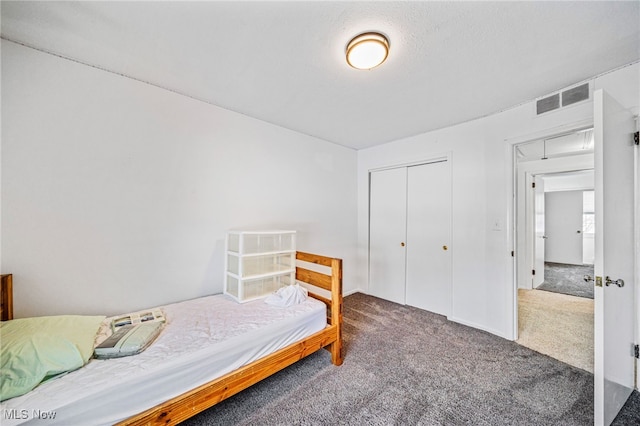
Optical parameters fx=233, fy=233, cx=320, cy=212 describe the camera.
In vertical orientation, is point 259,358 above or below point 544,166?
below

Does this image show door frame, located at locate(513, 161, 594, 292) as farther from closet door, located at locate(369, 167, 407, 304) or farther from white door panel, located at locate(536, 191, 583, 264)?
white door panel, located at locate(536, 191, 583, 264)

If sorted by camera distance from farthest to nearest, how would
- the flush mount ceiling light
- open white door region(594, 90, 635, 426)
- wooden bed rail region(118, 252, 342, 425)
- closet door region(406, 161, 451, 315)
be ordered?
closet door region(406, 161, 451, 315)
the flush mount ceiling light
open white door region(594, 90, 635, 426)
wooden bed rail region(118, 252, 342, 425)

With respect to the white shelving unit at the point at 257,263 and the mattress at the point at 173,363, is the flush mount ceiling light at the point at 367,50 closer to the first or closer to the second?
the white shelving unit at the point at 257,263

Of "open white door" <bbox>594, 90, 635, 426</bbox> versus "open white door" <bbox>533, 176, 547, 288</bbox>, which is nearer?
"open white door" <bbox>594, 90, 635, 426</bbox>

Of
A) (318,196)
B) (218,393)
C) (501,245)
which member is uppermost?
(318,196)

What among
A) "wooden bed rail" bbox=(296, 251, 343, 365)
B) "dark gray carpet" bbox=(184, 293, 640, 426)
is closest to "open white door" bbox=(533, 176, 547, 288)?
"dark gray carpet" bbox=(184, 293, 640, 426)

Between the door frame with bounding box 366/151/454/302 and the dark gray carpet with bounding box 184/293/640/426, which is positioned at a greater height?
the door frame with bounding box 366/151/454/302

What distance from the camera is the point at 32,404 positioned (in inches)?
38.8

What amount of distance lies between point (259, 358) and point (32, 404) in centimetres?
104

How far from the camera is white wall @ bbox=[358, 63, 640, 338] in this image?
239 cm

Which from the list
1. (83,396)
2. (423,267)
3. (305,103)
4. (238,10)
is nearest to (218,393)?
(83,396)

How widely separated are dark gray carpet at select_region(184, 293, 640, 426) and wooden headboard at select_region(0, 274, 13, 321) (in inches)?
54.0

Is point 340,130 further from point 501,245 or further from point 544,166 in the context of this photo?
point 544,166

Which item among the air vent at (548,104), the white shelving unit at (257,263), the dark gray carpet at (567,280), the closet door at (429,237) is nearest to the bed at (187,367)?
the white shelving unit at (257,263)
